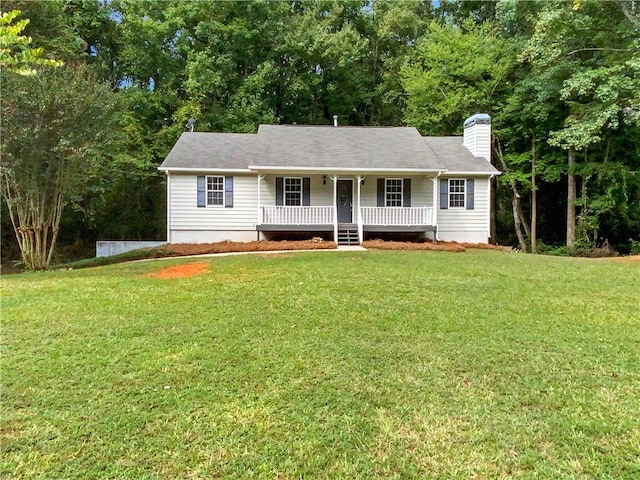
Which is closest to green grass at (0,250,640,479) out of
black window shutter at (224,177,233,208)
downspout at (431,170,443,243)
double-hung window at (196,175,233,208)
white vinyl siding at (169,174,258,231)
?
downspout at (431,170,443,243)

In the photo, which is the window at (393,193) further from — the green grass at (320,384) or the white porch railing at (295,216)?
the green grass at (320,384)

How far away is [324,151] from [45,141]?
9517mm

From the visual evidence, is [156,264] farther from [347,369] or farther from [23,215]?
[347,369]

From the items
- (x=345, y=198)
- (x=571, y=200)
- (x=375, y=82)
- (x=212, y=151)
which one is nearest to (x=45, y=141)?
(x=212, y=151)

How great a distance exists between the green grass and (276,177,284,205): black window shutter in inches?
387

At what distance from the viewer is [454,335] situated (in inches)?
196

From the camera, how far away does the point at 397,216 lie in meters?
16.0

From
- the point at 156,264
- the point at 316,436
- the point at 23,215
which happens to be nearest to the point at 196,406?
the point at 316,436

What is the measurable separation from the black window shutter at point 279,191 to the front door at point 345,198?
2186 millimetres

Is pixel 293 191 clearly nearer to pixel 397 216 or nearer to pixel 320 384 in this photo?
pixel 397 216

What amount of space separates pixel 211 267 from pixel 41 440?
698 cm

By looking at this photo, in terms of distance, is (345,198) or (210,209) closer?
(210,209)

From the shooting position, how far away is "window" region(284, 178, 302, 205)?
16.7 meters

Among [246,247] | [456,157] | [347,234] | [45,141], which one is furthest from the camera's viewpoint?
[456,157]
